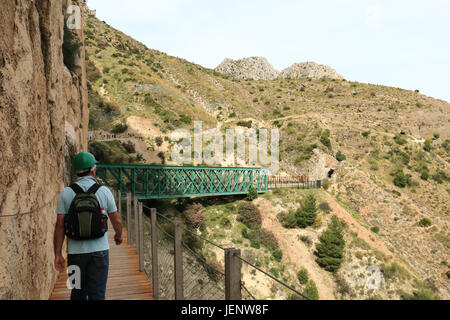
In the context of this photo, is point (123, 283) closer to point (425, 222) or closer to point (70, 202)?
point (70, 202)

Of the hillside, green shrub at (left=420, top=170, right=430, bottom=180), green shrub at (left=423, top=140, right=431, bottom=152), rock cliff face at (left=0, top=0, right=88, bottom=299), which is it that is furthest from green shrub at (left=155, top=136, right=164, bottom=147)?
green shrub at (left=423, top=140, right=431, bottom=152)

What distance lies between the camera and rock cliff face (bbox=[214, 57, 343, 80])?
113625 millimetres

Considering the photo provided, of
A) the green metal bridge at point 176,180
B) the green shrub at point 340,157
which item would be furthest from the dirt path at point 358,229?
the green shrub at point 340,157

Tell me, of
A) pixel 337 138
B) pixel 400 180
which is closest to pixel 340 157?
pixel 337 138

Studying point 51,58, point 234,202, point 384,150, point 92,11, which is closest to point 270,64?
point 92,11

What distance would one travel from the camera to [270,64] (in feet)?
429

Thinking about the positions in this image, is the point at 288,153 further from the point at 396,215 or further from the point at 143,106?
the point at 143,106

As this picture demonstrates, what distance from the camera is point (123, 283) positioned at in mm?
5793

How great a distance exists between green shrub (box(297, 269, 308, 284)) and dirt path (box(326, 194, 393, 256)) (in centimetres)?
895

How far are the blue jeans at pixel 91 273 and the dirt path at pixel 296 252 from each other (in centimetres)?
Result: 2746

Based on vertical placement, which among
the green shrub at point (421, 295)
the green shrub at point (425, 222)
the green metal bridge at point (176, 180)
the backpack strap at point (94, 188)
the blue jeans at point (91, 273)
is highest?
the backpack strap at point (94, 188)

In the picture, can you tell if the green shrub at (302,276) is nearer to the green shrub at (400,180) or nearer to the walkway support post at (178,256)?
→ the green shrub at (400,180)

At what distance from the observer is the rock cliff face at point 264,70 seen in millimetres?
113625

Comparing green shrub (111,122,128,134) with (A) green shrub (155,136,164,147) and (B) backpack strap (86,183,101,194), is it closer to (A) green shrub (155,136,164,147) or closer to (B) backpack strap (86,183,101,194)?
(A) green shrub (155,136,164,147)
